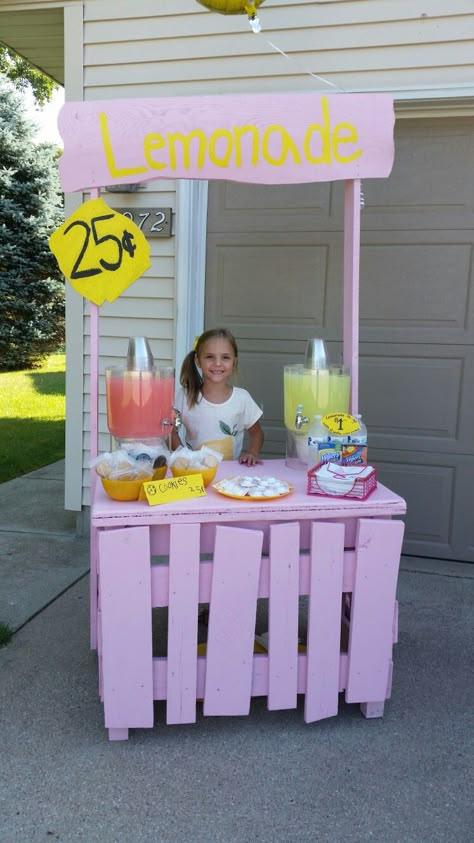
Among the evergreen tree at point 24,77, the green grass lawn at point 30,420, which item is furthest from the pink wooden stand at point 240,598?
the evergreen tree at point 24,77

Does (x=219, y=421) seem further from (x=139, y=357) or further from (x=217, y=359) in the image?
(x=139, y=357)

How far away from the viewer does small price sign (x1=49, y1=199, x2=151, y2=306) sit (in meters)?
2.36

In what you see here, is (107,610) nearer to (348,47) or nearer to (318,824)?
(318,824)

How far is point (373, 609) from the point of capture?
2.15m

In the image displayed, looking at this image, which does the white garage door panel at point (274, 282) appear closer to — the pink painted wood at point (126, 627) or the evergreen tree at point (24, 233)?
the pink painted wood at point (126, 627)

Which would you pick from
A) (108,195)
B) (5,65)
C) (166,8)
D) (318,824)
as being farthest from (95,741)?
(5,65)

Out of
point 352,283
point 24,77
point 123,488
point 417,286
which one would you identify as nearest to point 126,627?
point 123,488

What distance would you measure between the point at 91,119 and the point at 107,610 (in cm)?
A: 169

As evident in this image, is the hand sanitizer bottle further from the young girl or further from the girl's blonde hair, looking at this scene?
the girl's blonde hair

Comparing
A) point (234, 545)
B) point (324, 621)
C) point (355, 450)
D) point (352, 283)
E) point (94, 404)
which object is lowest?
point (324, 621)

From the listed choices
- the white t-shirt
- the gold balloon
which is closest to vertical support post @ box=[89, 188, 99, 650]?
the white t-shirt

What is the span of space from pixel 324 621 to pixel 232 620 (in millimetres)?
313

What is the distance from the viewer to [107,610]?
78.9 inches

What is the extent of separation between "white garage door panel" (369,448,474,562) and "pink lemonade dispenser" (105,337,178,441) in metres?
1.79
